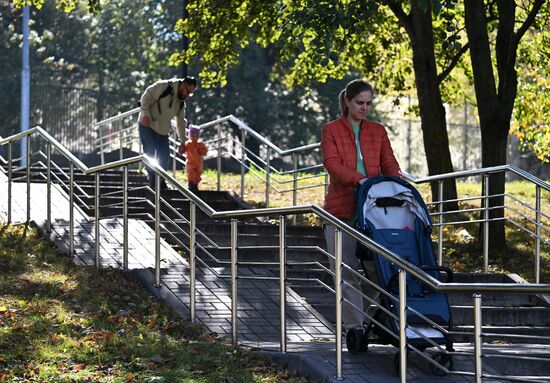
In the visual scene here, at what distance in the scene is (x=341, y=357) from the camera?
838 centimetres

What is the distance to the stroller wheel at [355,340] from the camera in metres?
9.02

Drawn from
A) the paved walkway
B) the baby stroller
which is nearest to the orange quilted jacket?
the baby stroller

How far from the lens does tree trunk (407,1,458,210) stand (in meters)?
17.0

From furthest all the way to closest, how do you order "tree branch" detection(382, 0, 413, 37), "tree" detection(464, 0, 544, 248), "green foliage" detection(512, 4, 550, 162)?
"green foliage" detection(512, 4, 550, 162) < "tree branch" detection(382, 0, 413, 37) < "tree" detection(464, 0, 544, 248)

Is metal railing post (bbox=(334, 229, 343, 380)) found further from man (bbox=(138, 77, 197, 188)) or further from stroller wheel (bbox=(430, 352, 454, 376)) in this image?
man (bbox=(138, 77, 197, 188))

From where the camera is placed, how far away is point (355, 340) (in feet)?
29.7

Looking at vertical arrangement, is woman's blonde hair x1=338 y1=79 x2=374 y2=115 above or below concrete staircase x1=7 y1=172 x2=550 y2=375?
above

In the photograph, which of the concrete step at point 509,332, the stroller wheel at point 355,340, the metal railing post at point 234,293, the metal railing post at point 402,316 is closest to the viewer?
the metal railing post at point 402,316

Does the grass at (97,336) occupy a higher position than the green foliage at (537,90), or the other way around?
the green foliage at (537,90)

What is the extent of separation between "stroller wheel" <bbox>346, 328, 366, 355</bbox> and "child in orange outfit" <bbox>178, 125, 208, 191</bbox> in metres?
8.93

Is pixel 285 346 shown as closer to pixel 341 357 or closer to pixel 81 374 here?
pixel 341 357

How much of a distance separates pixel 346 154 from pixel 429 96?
7916mm

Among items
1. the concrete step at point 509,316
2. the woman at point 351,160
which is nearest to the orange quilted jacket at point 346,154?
the woman at point 351,160

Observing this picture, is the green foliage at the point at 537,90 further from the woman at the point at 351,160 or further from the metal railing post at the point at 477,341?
the metal railing post at the point at 477,341
